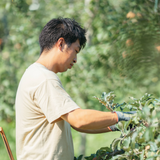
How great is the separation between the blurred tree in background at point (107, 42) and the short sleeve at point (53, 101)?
129cm

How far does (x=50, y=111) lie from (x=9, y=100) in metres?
2.81

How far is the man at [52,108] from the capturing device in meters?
1.02

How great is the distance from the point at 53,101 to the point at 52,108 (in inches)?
1.3

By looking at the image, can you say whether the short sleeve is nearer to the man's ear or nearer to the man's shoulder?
the man's shoulder

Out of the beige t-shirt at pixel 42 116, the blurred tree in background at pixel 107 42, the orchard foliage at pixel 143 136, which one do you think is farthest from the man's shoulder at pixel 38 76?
the blurred tree in background at pixel 107 42

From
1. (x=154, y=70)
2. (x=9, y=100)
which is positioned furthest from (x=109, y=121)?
(x=9, y=100)

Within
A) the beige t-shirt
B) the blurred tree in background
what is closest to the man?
the beige t-shirt

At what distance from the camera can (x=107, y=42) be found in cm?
251

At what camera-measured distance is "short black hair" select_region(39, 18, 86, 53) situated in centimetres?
130

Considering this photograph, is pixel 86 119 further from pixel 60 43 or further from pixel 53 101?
pixel 60 43

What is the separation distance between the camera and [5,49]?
3328 mm

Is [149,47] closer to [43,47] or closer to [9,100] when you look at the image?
[43,47]

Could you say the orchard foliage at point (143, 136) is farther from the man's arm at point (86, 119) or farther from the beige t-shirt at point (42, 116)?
the beige t-shirt at point (42, 116)

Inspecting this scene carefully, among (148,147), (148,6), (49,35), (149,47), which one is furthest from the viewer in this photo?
(148,6)
